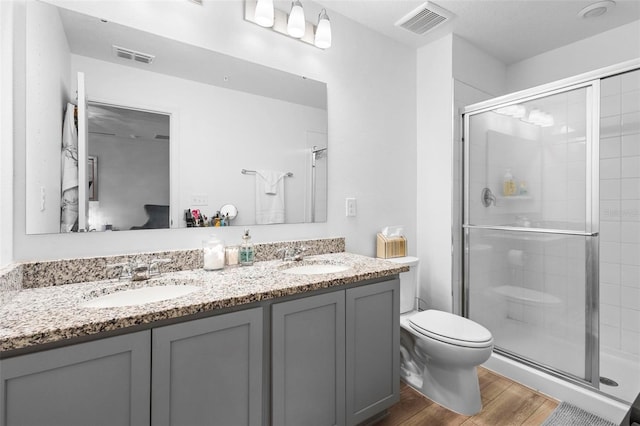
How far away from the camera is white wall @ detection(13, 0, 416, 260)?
1389mm

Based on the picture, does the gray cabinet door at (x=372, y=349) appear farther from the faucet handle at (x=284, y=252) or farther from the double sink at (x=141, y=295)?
the double sink at (x=141, y=295)

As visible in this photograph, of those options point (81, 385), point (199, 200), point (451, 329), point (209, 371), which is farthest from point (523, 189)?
point (81, 385)

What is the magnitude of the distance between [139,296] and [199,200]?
52 cm

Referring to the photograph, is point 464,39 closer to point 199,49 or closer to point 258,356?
point 199,49

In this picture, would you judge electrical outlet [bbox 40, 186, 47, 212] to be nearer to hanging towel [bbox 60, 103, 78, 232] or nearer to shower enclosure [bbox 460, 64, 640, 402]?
hanging towel [bbox 60, 103, 78, 232]

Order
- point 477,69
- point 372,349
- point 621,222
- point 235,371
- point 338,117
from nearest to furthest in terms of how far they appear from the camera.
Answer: point 235,371
point 372,349
point 338,117
point 621,222
point 477,69

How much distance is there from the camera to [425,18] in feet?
7.06

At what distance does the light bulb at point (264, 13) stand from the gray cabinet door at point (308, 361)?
145 cm

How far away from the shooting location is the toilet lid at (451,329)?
168cm

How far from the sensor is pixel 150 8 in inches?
57.7

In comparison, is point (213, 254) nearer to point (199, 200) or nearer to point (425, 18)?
point (199, 200)

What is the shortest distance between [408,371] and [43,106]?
2365 mm

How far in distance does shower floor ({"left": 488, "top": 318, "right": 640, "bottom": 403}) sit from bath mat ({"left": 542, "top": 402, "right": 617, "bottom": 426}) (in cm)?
17

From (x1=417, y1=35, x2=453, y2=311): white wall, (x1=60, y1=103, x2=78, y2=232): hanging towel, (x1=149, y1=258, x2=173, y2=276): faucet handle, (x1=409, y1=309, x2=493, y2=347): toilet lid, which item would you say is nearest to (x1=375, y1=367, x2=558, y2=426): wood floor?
(x1=409, y1=309, x2=493, y2=347): toilet lid
